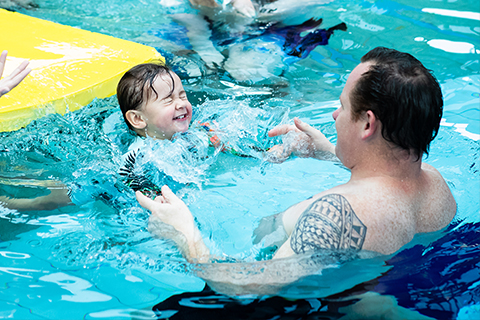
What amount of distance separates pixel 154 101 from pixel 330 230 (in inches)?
67.1

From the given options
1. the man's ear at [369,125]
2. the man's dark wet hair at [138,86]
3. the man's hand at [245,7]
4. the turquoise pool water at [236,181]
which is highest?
the man's hand at [245,7]

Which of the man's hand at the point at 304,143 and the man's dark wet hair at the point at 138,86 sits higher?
the man's dark wet hair at the point at 138,86

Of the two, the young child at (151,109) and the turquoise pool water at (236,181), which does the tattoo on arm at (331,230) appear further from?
the young child at (151,109)

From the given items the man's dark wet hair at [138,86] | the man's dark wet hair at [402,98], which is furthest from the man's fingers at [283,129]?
the man's dark wet hair at [402,98]

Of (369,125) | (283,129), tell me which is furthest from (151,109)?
(369,125)

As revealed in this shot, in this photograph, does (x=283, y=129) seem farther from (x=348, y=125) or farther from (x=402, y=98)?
(x=402, y=98)

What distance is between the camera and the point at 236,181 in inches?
128

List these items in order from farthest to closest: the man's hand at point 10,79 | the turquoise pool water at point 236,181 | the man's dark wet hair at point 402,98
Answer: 1. the man's hand at point 10,79
2. the turquoise pool water at point 236,181
3. the man's dark wet hair at point 402,98

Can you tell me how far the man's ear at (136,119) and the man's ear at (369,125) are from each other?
170 centimetres

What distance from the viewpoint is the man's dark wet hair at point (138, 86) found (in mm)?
2973

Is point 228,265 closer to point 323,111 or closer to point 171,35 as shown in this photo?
point 323,111

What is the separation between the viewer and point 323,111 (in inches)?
166

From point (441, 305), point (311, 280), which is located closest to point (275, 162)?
point (311, 280)

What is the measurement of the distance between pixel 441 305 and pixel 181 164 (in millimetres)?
1899
